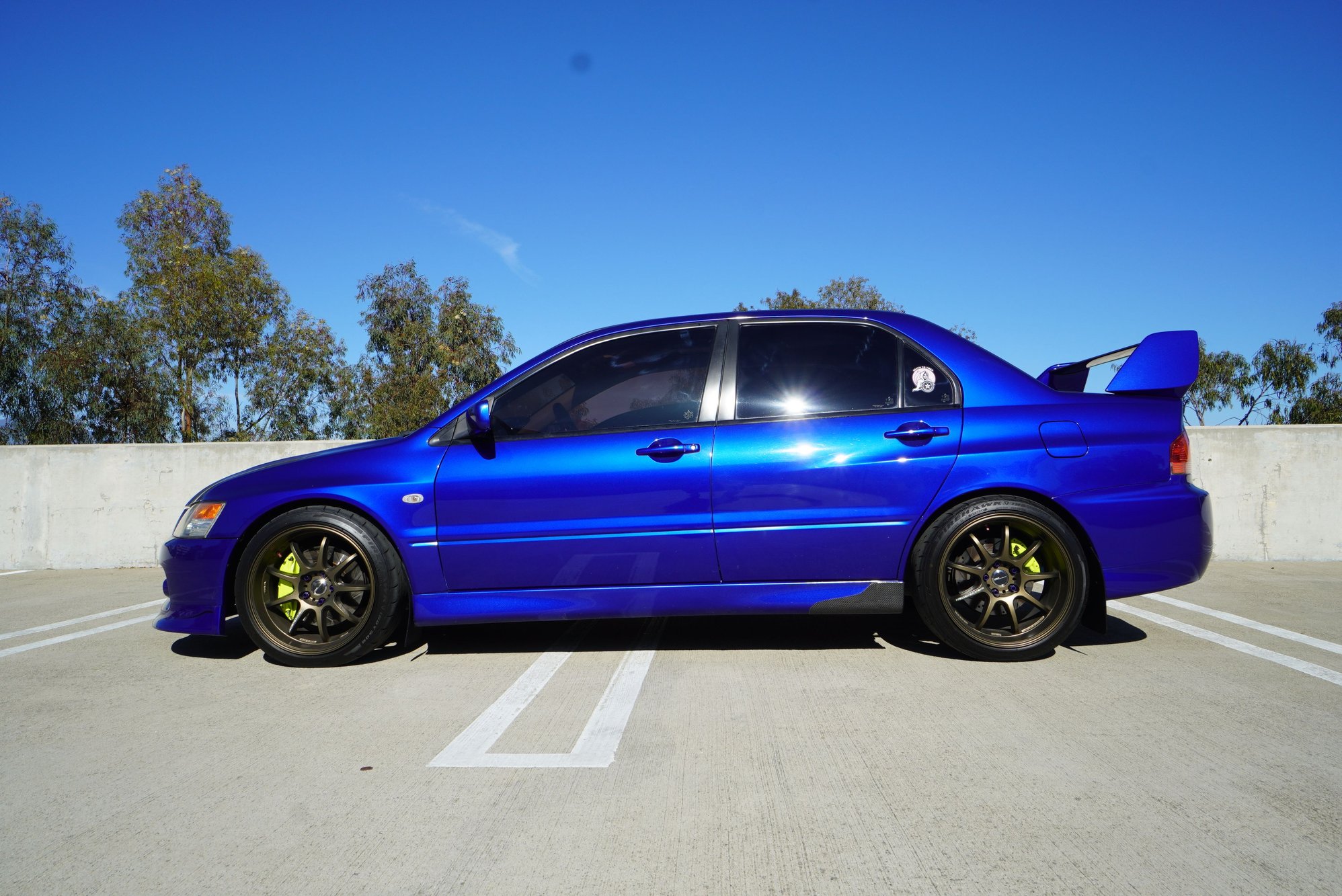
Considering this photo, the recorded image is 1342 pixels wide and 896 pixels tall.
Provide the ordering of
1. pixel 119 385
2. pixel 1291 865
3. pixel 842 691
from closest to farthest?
1. pixel 1291 865
2. pixel 842 691
3. pixel 119 385

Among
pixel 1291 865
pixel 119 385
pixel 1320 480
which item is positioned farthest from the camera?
pixel 119 385

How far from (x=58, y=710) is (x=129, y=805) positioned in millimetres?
1357

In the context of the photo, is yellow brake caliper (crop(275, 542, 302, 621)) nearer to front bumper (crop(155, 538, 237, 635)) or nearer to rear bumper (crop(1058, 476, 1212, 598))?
front bumper (crop(155, 538, 237, 635))

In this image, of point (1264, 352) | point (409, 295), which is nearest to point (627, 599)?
point (409, 295)

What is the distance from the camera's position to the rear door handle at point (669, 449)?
384 cm

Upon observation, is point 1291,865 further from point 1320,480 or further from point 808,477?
point 1320,480

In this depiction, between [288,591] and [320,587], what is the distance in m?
0.21

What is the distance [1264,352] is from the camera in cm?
4675

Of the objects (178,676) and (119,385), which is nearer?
(178,676)

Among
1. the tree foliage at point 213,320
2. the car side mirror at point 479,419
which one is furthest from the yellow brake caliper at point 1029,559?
the tree foliage at point 213,320

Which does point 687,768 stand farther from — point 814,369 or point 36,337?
point 36,337

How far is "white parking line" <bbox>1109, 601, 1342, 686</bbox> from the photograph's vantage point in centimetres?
365

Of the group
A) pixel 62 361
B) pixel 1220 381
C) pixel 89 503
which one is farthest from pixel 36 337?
pixel 1220 381

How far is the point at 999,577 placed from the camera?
12.5 feet
